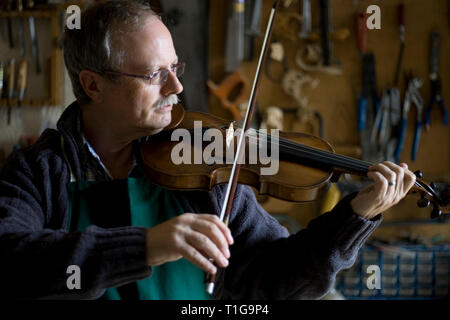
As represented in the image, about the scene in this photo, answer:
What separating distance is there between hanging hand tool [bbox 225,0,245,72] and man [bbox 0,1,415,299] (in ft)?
3.57

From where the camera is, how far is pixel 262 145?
0.97 meters

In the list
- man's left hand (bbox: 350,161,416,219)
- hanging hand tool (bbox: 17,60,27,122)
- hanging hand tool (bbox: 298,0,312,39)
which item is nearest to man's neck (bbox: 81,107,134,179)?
man's left hand (bbox: 350,161,416,219)

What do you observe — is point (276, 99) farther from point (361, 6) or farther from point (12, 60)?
point (12, 60)

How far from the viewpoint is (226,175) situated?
35.1 inches

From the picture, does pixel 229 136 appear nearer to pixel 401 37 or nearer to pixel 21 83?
pixel 21 83

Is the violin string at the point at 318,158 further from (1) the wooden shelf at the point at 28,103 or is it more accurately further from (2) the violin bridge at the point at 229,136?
(1) the wooden shelf at the point at 28,103

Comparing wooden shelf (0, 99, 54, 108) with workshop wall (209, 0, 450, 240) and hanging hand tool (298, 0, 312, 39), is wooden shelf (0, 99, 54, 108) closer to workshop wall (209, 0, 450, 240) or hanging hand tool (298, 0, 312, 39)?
workshop wall (209, 0, 450, 240)

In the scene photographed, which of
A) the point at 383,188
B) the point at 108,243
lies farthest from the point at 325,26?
the point at 108,243

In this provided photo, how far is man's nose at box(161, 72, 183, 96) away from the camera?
0.84 m

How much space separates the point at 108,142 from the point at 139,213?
0.46 ft

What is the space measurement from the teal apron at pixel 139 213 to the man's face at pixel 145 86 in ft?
0.36

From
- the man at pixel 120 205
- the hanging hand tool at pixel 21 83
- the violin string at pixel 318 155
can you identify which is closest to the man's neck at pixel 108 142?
the man at pixel 120 205
